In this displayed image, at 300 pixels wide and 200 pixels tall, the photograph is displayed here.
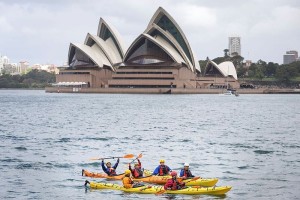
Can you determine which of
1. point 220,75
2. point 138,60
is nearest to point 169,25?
point 138,60

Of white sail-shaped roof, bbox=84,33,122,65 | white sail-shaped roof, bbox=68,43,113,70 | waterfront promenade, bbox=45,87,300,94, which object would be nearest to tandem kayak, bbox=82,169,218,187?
white sail-shaped roof, bbox=84,33,122,65

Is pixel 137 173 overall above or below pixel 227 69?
below

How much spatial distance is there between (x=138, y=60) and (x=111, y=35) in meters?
9.50

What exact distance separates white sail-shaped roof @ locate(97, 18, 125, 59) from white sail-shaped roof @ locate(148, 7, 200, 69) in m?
9.41

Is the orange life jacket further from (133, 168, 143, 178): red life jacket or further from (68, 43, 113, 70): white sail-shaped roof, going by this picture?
(68, 43, 113, 70): white sail-shaped roof

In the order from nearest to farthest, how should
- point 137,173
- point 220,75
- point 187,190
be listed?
point 187,190, point 137,173, point 220,75

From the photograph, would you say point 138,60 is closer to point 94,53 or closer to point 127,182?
point 94,53

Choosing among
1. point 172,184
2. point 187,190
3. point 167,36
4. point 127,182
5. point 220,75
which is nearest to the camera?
point 172,184

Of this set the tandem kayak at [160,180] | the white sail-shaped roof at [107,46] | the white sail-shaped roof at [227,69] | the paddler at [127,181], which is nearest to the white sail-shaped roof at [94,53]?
the white sail-shaped roof at [107,46]

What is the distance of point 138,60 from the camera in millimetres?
160375

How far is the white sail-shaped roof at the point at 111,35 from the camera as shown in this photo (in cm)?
15712

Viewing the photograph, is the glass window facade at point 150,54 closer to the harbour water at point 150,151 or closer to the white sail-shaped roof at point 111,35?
the white sail-shaped roof at point 111,35

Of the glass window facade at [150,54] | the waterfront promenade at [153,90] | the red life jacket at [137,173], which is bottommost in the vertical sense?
the red life jacket at [137,173]

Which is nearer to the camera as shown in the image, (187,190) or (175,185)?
(175,185)
